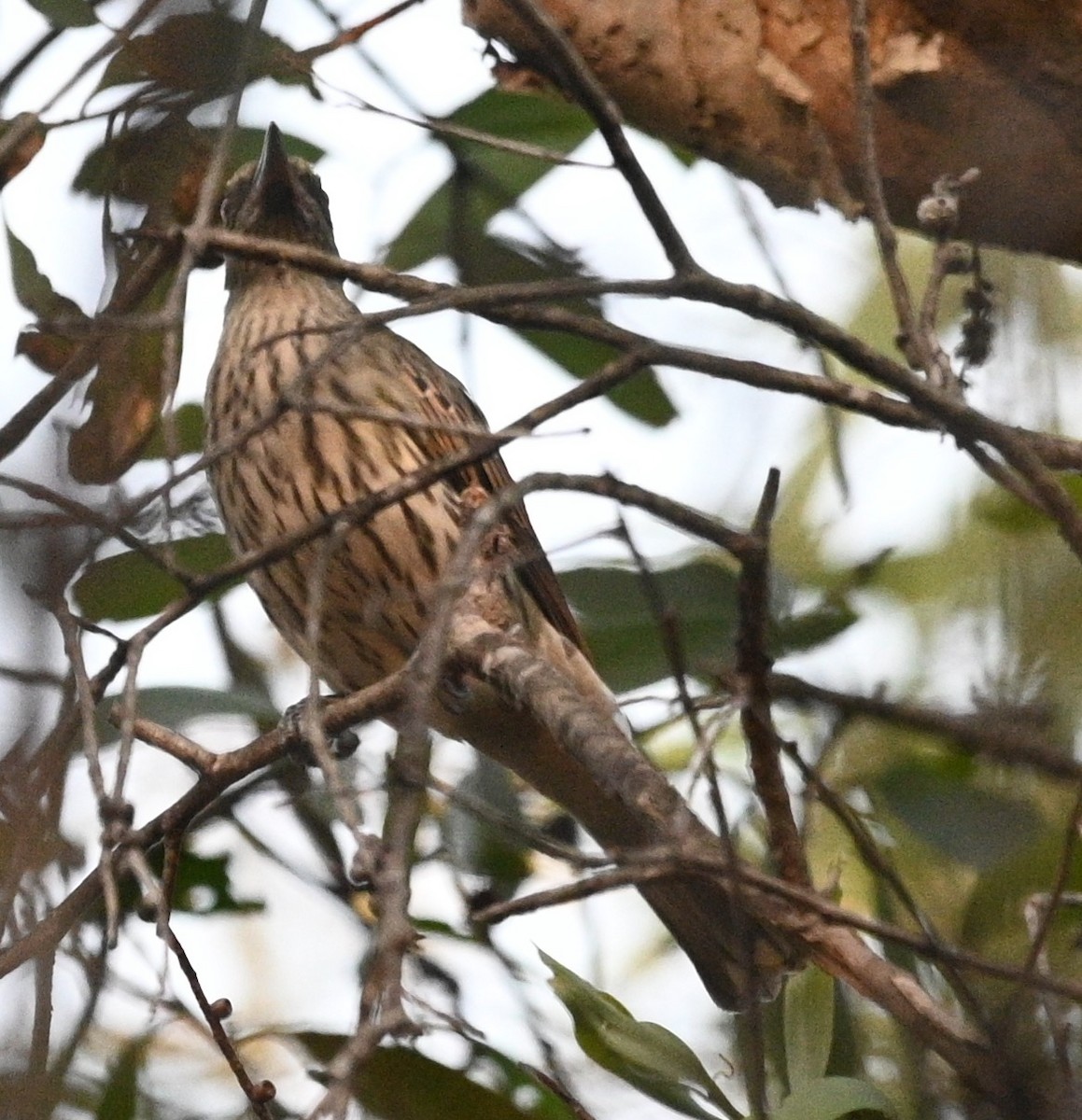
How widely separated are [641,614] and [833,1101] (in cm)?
125

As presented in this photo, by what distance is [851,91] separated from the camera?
2.75 metres

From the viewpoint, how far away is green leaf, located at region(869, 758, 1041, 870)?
2.10 meters

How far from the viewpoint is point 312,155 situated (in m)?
3.27

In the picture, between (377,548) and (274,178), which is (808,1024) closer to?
(377,548)

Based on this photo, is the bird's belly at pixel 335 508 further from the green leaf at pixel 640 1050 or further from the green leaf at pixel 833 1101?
the green leaf at pixel 833 1101

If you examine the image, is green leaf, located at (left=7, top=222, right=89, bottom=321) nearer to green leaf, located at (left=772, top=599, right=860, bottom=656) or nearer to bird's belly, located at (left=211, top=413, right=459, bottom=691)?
bird's belly, located at (left=211, top=413, right=459, bottom=691)

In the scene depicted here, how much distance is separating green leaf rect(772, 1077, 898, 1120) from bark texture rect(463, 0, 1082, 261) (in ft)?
4.12

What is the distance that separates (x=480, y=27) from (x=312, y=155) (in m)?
0.52

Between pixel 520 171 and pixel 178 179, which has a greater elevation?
pixel 520 171

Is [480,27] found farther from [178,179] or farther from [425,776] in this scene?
[425,776]

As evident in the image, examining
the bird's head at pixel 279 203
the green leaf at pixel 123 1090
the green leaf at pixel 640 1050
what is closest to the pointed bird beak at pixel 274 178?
the bird's head at pixel 279 203

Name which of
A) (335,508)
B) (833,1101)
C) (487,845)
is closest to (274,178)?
(335,508)

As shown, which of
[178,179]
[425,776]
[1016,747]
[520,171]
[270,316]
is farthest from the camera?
[270,316]

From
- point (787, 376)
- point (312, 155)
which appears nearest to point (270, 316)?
point (312, 155)
